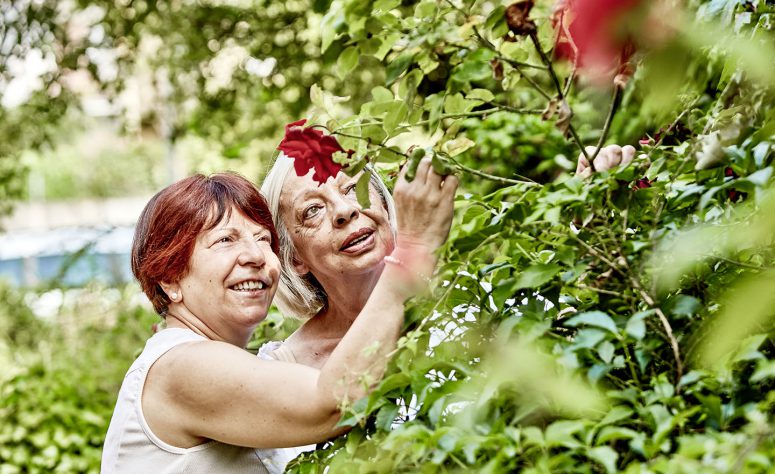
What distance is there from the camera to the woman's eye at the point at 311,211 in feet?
9.18

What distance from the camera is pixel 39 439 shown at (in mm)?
6668

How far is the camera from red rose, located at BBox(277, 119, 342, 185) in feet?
6.23

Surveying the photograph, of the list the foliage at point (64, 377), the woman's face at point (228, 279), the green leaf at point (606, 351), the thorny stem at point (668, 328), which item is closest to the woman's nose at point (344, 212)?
the woman's face at point (228, 279)

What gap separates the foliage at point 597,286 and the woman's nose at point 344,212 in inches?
27.9

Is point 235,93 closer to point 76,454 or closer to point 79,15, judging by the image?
point 79,15

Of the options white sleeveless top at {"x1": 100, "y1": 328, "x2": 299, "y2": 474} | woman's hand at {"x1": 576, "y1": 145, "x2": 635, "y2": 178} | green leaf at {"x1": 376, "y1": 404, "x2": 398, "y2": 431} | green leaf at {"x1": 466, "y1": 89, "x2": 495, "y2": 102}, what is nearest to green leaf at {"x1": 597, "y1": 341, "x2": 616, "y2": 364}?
green leaf at {"x1": 376, "y1": 404, "x2": 398, "y2": 431}

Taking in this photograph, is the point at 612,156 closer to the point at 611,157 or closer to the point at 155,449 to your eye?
the point at 611,157

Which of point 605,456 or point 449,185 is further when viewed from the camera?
point 449,185

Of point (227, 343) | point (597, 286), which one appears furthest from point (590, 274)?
point (227, 343)

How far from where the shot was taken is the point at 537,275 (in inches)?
64.4

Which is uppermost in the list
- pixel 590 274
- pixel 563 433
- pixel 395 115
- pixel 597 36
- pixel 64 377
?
pixel 597 36

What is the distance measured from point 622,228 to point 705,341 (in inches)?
10.7

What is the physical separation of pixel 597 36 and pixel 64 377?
686 centimetres

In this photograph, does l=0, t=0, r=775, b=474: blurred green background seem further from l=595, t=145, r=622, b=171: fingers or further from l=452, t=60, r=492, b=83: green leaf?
l=595, t=145, r=622, b=171: fingers
